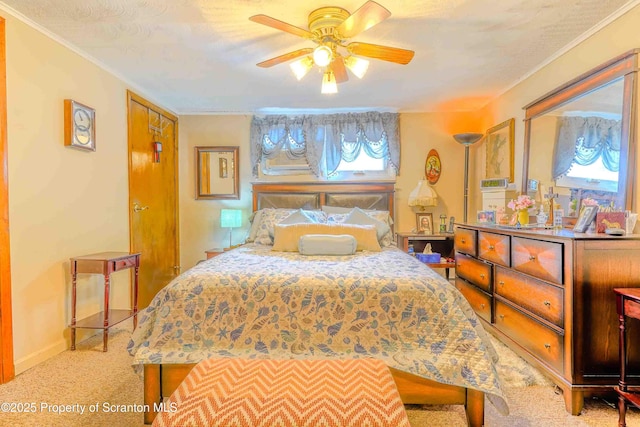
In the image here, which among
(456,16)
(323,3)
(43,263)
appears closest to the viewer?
(323,3)

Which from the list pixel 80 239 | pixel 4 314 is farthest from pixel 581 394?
pixel 80 239

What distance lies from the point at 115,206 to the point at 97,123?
2.56ft

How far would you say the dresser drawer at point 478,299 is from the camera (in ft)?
9.46

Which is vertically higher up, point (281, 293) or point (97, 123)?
point (97, 123)

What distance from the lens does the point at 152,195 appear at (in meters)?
4.08

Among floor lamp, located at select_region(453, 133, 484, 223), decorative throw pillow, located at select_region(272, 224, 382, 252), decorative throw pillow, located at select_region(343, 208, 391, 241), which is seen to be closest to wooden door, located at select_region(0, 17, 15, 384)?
decorative throw pillow, located at select_region(272, 224, 382, 252)

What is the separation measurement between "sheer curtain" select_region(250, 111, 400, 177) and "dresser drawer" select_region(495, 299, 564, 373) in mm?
2395

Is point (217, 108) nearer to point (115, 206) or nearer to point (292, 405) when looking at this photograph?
point (115, 206)

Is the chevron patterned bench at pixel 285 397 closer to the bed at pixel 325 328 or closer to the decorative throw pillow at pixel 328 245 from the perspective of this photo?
the bed at pixel 325 328

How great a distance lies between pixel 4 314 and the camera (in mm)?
2242

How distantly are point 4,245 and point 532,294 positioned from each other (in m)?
3.41

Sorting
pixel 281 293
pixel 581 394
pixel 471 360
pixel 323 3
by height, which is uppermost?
pixel 323 3

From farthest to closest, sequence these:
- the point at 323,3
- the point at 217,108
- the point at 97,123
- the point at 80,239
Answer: the point at 217,108, the point at 97,123, the point at 80,239, the point at 323,3

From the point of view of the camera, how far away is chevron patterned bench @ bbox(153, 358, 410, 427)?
1154mm
